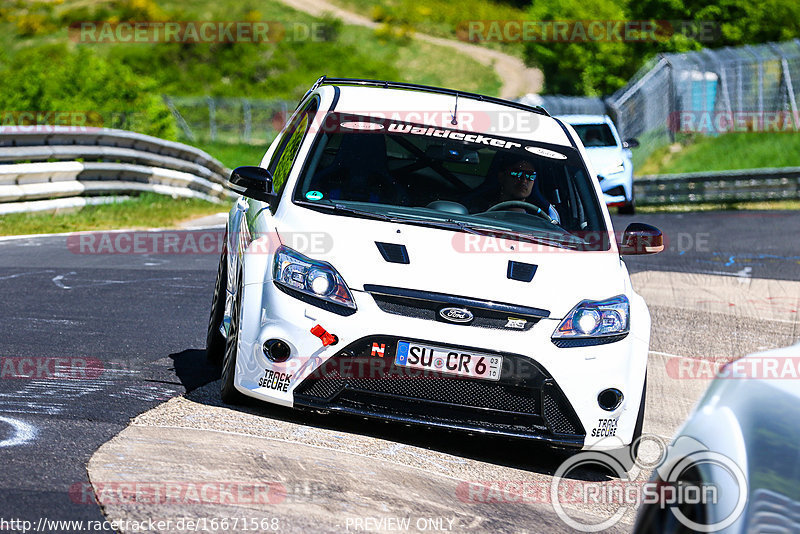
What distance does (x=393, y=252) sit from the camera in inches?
216

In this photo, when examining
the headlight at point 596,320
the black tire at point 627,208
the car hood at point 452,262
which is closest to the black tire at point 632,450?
the headlight at point 596,320

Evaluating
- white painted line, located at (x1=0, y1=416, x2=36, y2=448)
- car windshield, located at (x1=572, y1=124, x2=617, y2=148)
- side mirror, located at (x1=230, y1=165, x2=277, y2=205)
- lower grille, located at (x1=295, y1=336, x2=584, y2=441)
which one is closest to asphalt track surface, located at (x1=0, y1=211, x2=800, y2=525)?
white painted line, located at (x1=0, y1=416, x2=36, y2=448)

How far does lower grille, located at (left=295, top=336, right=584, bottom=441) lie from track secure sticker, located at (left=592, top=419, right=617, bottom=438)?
0.49ft

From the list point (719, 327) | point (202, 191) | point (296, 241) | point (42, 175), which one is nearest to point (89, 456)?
point (296, 241)

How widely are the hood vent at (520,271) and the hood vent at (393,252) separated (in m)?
0.49

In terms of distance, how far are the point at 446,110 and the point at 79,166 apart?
1003 cm

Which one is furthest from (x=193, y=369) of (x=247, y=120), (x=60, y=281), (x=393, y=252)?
(x=247, y=120)

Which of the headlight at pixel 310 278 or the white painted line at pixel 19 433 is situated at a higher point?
the headlight at pixel 310 278

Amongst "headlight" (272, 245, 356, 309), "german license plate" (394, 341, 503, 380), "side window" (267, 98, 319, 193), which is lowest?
"german license plate" (394, 341, 503, 380)

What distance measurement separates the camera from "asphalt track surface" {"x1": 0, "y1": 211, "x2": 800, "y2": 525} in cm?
452

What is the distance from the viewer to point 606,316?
18.1 feet

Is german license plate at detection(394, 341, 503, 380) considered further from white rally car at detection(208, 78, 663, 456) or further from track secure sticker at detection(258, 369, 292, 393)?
track secure sticker at detection(258, 369, 292, 393)

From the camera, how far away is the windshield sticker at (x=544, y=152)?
22.1 ft

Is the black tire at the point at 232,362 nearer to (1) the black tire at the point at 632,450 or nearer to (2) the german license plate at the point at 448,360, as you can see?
(2) the german license plate at the point at 448,360
